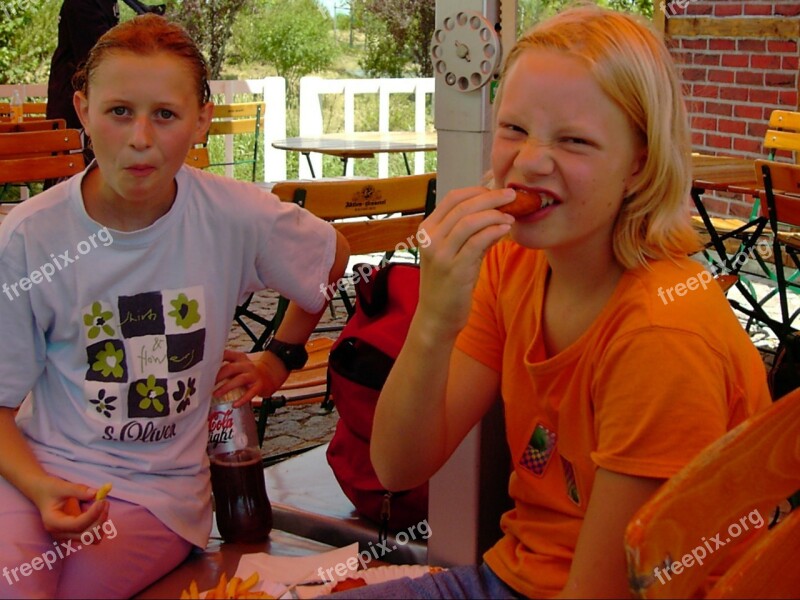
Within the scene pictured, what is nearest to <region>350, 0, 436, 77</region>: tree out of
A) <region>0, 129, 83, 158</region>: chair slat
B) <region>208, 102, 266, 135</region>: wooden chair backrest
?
<region>208, 102, 266, 135</region>: wooden chair backrest

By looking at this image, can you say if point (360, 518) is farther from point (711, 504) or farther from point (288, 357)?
point (711, 504)

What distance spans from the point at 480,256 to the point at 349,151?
15.4ft

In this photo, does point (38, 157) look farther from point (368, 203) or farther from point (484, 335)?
point (484, 335)

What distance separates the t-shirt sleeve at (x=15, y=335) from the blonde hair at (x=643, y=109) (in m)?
0.84

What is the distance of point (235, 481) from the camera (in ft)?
6.33

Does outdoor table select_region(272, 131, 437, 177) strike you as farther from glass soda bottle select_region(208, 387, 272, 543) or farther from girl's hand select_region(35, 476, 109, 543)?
girl's hand select_region(35, 476, 109, 543)

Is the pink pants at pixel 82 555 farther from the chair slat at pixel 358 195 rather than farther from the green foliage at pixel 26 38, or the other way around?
the green foliage at pixel 26 38

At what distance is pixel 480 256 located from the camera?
1.23 m

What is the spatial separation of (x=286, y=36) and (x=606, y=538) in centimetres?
847

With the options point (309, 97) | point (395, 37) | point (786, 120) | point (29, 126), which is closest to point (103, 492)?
point (29, 126)

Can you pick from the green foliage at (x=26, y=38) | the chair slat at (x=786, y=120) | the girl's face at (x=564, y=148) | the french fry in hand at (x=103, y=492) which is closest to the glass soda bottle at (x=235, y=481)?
the french fry in hand at (x=103, y=492)

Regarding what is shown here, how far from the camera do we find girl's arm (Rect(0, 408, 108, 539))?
1.48 meters

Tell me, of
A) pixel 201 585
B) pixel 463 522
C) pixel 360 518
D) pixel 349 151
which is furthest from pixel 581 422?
pixel 349 151

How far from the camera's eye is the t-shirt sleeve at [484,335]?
149 centimetres
